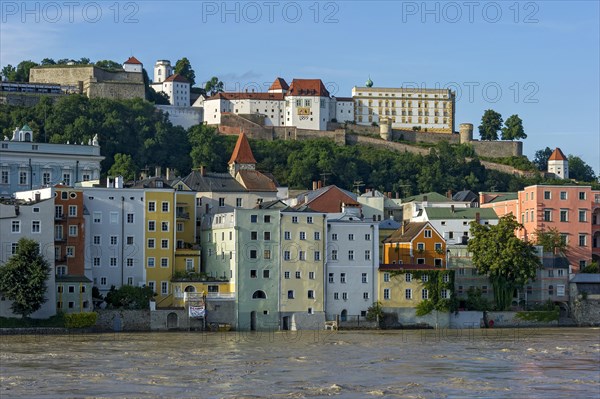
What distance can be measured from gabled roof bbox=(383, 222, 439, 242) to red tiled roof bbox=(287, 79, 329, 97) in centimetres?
7364


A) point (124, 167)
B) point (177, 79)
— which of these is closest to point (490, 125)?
point (177, 79)

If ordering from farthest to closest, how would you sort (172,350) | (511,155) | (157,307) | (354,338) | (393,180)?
(511,155)
(393,180)
(157,307)
(354,338)
(172,350)

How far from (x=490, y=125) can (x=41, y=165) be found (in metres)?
87.4

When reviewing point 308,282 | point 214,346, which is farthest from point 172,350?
point 308,282

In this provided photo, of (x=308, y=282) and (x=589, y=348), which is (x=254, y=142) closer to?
(x=308, y=282)

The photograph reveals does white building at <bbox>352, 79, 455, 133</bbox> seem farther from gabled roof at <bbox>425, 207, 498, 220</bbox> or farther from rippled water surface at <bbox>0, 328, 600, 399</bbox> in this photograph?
rippled water surface at <bbox>0, 328, 600, 399</bbox>

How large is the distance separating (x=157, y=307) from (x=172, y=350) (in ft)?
50.9

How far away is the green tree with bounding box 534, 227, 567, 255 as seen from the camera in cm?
9950

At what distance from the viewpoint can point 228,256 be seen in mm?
89312

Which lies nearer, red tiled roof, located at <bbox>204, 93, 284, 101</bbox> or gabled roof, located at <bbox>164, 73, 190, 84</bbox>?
red tiled roof, located at <bbox>204, 93, 284, 101</bbox>

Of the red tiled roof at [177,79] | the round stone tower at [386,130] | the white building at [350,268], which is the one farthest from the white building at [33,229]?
the red tiled roof at [177,79]

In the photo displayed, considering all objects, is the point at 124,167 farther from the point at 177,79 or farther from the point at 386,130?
the point at 386,130

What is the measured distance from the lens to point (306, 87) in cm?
17262

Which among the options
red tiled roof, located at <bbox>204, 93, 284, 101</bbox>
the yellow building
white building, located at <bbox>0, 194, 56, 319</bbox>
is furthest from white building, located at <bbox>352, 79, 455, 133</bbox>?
white building, located at <bbox>0, 194, 56, 319</bbox>
